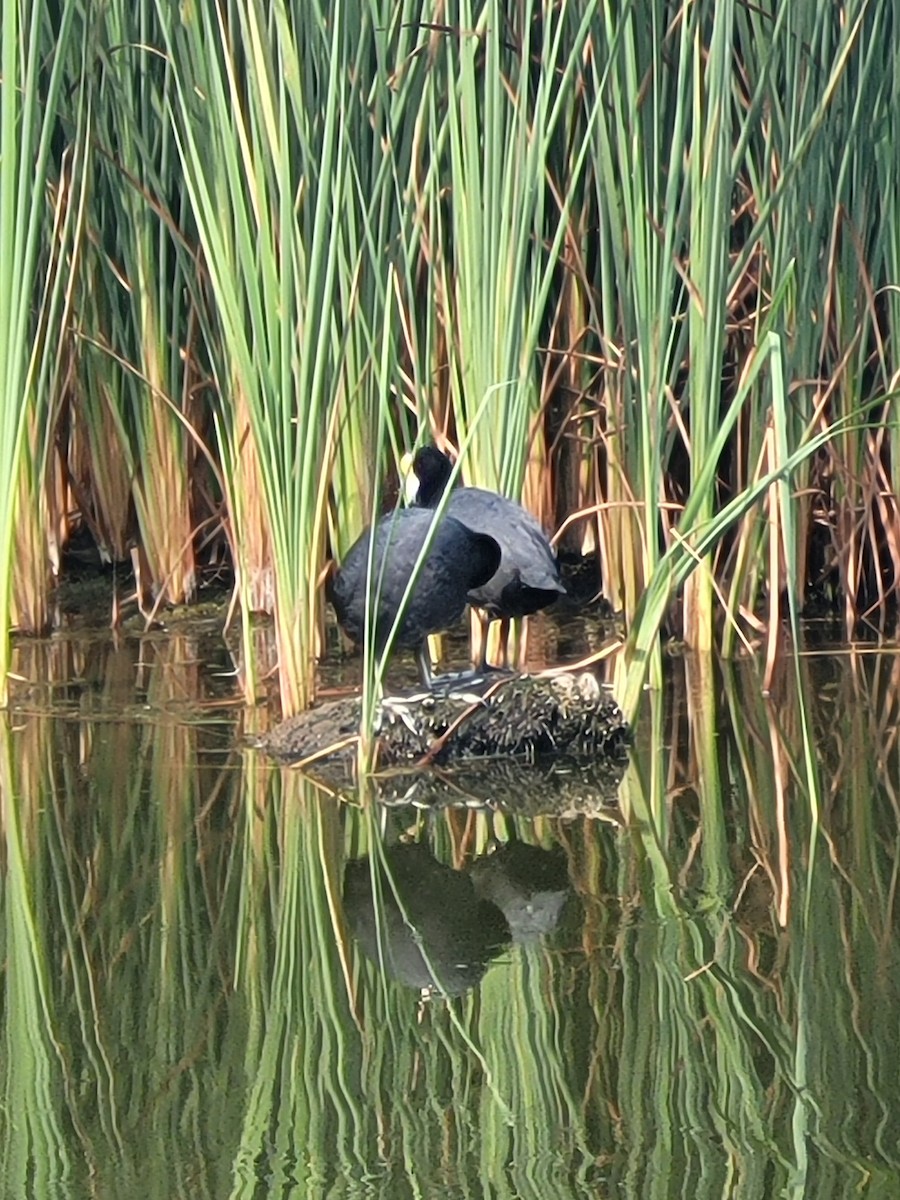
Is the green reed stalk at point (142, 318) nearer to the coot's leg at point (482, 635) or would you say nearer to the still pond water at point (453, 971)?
the coot's leg at point (482, 635)

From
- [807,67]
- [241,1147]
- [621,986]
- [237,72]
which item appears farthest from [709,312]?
[241,1147]

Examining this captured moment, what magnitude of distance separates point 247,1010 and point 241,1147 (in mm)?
492

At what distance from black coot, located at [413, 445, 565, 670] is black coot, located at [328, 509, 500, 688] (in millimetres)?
35

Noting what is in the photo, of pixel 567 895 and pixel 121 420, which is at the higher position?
pixel 121 420

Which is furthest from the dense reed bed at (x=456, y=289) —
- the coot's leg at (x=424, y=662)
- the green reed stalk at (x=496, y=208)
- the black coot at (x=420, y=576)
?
the coot's leg at (x=424, y=662)

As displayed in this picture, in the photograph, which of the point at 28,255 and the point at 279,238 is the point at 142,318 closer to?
the point at 28,255

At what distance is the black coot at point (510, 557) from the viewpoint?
4406 millimetres

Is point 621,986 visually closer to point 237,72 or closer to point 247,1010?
point 247,1010

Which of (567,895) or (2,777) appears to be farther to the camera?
(2,777)

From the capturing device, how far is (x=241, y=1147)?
2.45m

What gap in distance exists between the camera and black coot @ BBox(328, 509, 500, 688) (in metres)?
4.34

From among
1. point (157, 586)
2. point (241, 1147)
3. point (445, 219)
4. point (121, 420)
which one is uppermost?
point (445, 219)

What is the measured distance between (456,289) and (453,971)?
2.31 m

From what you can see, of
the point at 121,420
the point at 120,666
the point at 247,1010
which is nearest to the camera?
the point at 247,1010
